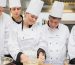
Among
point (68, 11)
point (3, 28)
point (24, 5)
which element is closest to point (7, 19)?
point (3, 28)

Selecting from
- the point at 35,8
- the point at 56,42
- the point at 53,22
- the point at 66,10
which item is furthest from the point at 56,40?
the point at 66,10

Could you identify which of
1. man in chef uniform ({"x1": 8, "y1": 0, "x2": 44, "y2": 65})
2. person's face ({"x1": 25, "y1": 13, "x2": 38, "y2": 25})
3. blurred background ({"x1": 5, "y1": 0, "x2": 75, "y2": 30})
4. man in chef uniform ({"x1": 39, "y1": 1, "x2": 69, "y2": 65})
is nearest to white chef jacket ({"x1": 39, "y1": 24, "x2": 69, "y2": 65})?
man in chef uniform ({"x1": 39, "y1": 1, "x2": 69, "y2": 65})

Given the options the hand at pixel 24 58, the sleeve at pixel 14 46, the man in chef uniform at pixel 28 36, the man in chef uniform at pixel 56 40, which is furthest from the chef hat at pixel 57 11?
the hand at pixel 24 58

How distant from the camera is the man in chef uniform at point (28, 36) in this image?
208cm

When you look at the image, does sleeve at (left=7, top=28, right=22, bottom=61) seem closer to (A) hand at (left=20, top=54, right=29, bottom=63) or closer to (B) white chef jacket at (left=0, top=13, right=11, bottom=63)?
(A) hand at (left=20, top=54, right=29, bottom=63)

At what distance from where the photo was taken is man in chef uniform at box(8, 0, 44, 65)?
81.7 inches

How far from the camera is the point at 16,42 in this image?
2.14 metres

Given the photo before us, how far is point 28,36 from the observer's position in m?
2.21

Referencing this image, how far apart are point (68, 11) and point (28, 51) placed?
2.30m

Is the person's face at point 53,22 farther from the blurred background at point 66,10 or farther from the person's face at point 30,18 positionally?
the blurred background at point 66,10

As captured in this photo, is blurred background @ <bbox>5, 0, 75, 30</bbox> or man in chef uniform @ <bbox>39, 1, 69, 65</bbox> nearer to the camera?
man in chef uniform @ <bbox>39, 1, 69, 65</bbox>

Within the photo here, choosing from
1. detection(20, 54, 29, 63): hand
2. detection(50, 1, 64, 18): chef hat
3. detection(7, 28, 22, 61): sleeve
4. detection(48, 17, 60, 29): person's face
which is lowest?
detection(20, 54, 29, 63): hand

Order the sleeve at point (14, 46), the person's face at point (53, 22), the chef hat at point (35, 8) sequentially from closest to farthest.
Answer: the sleeve at point (14, 46) < the chef hat at point (35, 8) < the person's face at point (53, 22)

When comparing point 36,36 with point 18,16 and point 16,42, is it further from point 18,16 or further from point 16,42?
point 18,16
